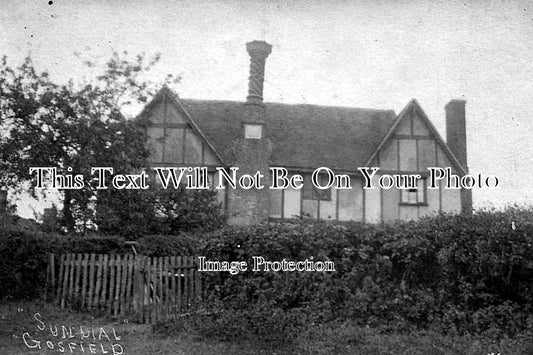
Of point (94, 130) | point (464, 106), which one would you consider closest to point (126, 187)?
point (94, 130)

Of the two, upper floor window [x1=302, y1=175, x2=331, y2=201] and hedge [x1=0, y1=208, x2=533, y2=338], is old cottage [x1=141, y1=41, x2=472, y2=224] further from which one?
hedge [x1=0, y1=208, x2=533, y2=338]

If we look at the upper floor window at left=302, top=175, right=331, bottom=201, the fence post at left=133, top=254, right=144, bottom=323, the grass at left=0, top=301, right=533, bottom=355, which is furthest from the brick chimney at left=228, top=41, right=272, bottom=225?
the grass at left=0, top=301, right=533, bottom=355

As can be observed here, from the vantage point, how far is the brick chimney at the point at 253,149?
21.3 metres

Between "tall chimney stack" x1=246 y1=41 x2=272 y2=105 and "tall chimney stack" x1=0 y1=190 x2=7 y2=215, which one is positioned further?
Answer: "tall chimney stack" x1=246 y1=41 x2=272 y2=105

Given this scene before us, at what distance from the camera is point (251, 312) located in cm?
963

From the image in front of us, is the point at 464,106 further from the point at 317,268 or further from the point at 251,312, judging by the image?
the point at 251,312

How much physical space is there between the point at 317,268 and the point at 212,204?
26.0 ft

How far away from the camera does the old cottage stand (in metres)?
21.3

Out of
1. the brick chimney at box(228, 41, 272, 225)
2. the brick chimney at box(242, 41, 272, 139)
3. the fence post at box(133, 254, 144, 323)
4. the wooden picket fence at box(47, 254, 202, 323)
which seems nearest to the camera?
the wooden picket fence at box(47, 254, 202, 323)

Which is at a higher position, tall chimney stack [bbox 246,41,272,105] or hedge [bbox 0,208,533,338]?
tall chimney stack [bbox 246,41,272,105]

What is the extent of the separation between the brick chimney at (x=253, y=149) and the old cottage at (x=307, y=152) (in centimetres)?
4

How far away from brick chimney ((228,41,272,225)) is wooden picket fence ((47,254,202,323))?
30.3ft

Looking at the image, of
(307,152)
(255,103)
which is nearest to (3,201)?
(255,103)

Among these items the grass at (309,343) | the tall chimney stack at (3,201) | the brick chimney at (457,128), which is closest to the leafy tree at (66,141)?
the tall chimney stack at (3,201)
